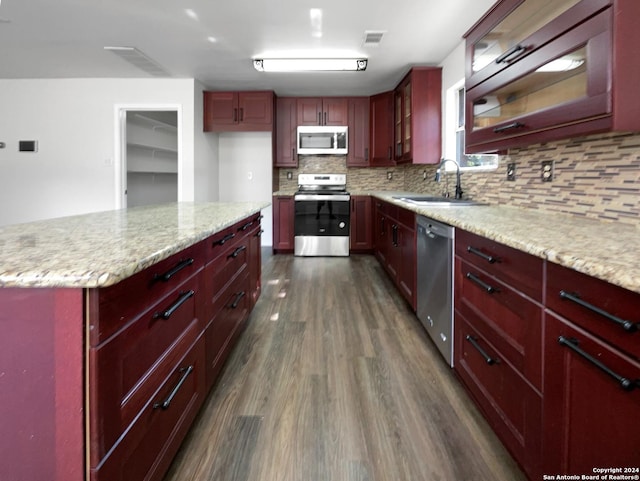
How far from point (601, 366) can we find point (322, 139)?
195 inches

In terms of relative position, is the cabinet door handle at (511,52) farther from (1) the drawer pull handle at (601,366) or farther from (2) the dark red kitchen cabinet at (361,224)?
(2) the dark red kitchen cabinet at (361,224)

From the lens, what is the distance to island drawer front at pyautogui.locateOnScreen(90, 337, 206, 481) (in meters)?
0.89

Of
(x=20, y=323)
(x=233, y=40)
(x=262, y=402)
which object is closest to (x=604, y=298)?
(x=20, y=323)

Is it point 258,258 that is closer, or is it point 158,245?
point 158,245

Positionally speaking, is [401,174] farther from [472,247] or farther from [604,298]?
[604,298]

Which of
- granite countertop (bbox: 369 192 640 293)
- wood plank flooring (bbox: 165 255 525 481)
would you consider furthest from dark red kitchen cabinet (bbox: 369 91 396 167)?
granite countertop (bbox: 369 192 640 293)

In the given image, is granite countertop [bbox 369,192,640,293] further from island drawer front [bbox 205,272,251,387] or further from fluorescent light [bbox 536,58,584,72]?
island drawer front [bbox 205,272,251,387]

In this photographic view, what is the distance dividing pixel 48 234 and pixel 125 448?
2.45ft

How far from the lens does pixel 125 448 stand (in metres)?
0.92

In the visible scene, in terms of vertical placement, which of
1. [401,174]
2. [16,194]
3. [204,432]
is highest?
[401,174]

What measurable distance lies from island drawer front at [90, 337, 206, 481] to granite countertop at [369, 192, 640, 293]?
116 cm

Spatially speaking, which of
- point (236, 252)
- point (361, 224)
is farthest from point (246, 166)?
point (236, 252)

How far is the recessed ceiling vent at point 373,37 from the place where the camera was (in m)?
3.24

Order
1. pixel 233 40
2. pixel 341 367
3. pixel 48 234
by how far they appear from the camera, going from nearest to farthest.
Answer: pixel 48 234 → pixel 341 367 → pixel 233 40
